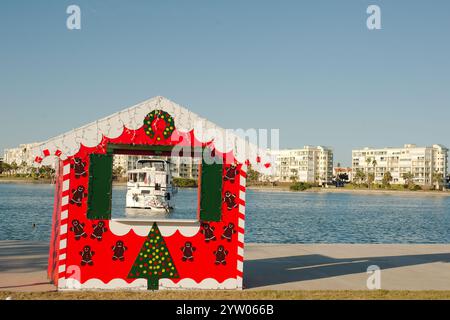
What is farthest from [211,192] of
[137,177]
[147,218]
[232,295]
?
[137,177]

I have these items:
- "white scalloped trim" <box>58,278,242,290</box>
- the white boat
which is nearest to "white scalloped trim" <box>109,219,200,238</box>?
"white scalloped trim" <box>58,278,242,290</box>

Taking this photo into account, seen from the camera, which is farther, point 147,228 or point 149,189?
point 149,189

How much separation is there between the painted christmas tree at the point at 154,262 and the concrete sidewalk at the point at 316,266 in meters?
1.66

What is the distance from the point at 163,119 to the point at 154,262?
9.17 feet

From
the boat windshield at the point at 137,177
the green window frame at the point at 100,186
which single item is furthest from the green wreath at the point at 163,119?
the boat windshield at the point at 137,177

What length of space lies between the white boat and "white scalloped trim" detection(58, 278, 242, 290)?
29818 mm

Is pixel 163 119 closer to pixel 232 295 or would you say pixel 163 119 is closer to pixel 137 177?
pixel 232 295

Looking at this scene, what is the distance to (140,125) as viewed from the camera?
37.3 ft

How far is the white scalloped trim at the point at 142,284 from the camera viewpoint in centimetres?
1094

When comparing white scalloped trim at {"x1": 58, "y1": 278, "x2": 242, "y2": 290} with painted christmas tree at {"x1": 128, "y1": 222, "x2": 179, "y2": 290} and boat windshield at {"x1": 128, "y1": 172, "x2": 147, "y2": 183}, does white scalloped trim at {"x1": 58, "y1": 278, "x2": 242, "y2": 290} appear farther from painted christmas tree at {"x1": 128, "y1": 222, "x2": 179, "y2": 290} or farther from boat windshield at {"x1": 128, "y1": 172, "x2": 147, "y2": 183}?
boat windshield at {"x1": 128, "y1": 172, "x2": 147, "y2": 183}

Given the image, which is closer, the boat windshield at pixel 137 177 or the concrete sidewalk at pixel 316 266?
the concrete sidewalk at pixel 316 266

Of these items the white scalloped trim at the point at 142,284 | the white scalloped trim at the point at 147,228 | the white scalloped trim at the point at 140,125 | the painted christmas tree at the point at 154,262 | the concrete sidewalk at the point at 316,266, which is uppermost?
the white scalloped trim at the point at 140,125

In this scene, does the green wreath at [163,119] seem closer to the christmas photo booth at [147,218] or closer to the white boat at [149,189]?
the christmas photo booth at [147,218]

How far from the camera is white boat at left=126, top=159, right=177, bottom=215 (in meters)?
41.9
